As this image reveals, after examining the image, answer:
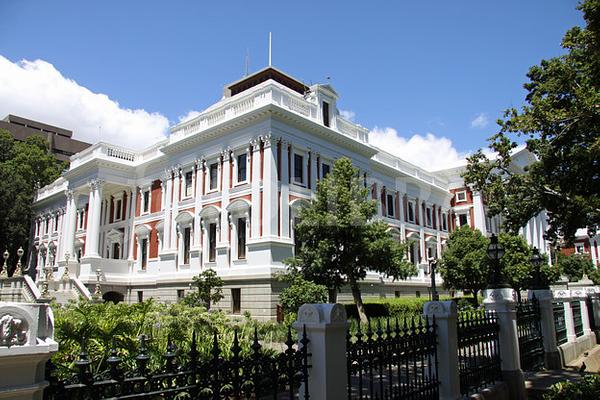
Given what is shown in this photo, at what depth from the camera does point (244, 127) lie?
84.0ft

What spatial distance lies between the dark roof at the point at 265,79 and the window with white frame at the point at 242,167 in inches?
299

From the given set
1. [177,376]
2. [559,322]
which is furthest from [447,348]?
[559,322]

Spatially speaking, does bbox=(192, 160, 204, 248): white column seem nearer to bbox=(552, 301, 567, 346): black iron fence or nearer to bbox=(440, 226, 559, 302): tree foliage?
bbox=(440, 226, 559, 302): tree foliage

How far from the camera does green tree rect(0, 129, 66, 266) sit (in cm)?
4303

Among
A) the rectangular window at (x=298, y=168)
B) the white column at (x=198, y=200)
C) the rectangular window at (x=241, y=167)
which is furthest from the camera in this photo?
the white column at (x=198, y=200)

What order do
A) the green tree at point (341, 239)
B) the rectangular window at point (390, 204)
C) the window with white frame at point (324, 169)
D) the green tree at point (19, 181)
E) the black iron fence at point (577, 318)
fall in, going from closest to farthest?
the black iron fence at point (577, 318) < the green tree at point (341, 239) < the window with white frame at point (324, 169) < the rectangular window at point (390, 204) < the green tree at point (19, 181)

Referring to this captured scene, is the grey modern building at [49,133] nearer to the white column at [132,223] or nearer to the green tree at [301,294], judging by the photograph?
the white column at [132,223]

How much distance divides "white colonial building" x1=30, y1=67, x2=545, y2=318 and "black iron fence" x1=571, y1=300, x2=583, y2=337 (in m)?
12.8

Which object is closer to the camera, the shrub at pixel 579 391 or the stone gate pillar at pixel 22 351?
the stone gate pillar at pixel 22 351

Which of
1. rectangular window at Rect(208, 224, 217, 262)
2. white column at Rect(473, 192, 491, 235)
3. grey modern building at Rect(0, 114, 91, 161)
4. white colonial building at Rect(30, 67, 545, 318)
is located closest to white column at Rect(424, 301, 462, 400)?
white colonial building at Rect(30, 67, 545, 318)

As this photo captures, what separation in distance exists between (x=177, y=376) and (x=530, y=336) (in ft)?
→ 31.9

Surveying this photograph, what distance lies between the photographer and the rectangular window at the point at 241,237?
2484cm

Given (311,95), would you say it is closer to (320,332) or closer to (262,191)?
(262,191)

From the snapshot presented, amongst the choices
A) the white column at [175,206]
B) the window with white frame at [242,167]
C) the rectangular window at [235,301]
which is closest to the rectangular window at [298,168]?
the window with white frame at [242,167]
